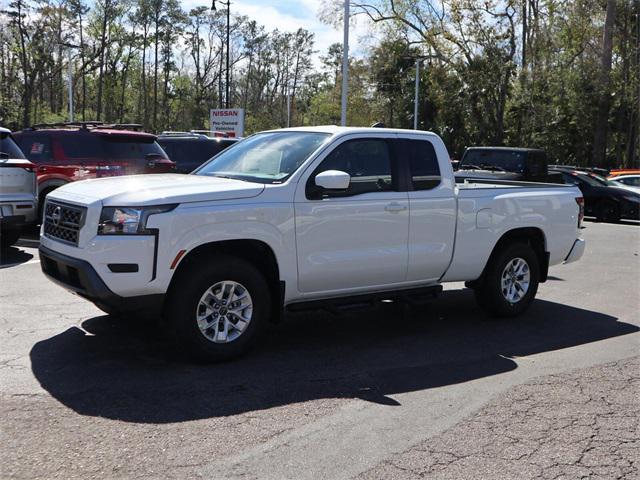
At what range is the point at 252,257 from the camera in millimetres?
5621

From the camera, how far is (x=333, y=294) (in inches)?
236

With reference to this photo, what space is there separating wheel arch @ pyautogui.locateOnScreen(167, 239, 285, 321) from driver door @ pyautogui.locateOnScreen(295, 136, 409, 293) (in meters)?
0.21

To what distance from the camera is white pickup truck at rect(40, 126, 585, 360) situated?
16.3 ft

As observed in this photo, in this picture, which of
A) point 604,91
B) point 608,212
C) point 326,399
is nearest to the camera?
point 326,399

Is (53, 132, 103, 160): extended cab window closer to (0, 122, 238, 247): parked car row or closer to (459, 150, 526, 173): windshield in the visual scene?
(0, 122, 238, 247): parked car row

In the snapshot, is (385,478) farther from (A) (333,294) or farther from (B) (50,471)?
(A) (333,294)

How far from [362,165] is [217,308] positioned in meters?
1.92

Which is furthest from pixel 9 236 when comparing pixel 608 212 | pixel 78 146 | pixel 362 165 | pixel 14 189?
pixel 608 212

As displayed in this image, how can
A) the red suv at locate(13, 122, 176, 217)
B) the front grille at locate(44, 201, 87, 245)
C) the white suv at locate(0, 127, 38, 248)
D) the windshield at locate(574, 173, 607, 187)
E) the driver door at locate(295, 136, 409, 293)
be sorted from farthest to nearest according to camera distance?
the windshield at locate(574, 173, 607, 187) < the red suv at locate(13, 122, 176, 217) < the white suv at locate(0, 127, 38, 248) < the driver door at locate(295, 136, 409, 293) < the front grille at locate(44, 201, 87, 245)

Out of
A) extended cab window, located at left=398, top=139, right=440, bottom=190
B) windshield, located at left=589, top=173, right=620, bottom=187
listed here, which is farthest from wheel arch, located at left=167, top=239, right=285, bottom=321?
windshield, located at left=589, top=173, right=620, bottom=187

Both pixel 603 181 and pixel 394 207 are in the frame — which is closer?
pixel 394 207

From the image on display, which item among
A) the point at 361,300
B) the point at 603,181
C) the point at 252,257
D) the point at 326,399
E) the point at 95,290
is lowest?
the point at 326,399

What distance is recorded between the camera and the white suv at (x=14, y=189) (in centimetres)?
927

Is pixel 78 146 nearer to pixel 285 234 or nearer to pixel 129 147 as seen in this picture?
pixel 129 147
